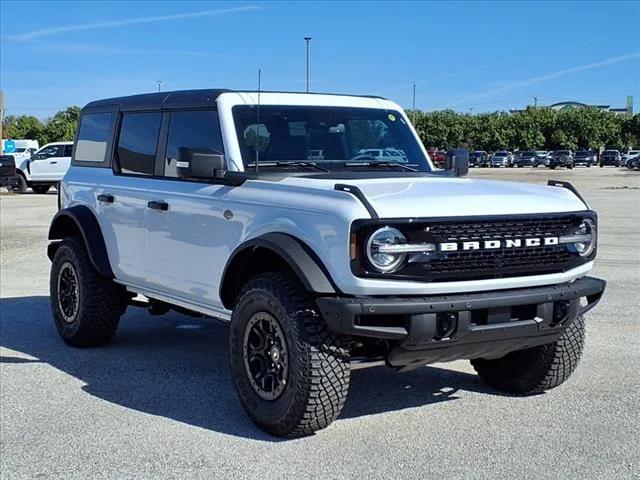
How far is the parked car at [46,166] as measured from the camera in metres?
29.9

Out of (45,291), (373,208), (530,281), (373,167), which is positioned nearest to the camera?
(373,208)

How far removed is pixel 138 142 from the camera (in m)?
6.82

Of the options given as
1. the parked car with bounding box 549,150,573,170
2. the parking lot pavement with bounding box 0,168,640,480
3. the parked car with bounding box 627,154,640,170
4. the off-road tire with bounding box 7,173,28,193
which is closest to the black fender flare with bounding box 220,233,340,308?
the parking lot pavement with bounding box 0,168,640,480

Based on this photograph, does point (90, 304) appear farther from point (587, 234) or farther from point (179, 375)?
point (587, 234)

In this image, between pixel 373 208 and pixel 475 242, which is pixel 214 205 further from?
pixel 475 242

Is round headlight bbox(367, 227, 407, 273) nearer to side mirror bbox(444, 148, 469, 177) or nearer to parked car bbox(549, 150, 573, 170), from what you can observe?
side mirror bbox(444, 148, 469, 177)

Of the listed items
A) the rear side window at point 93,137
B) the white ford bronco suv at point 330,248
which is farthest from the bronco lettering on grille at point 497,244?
the rear side window at point 93,137

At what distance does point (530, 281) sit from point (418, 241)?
80 centimetres

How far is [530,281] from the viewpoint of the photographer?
191 inches

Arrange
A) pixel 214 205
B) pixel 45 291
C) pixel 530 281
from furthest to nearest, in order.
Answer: pixel 45 291, pixel 214 205, pixel 530 281

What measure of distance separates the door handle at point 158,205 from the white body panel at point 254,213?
0.12 ft

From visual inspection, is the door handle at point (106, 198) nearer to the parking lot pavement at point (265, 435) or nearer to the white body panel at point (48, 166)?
the parking lot pavement at point (265, 435)

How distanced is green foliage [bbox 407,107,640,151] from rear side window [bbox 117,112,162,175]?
101514 mm

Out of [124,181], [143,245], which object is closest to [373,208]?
[143,245]
